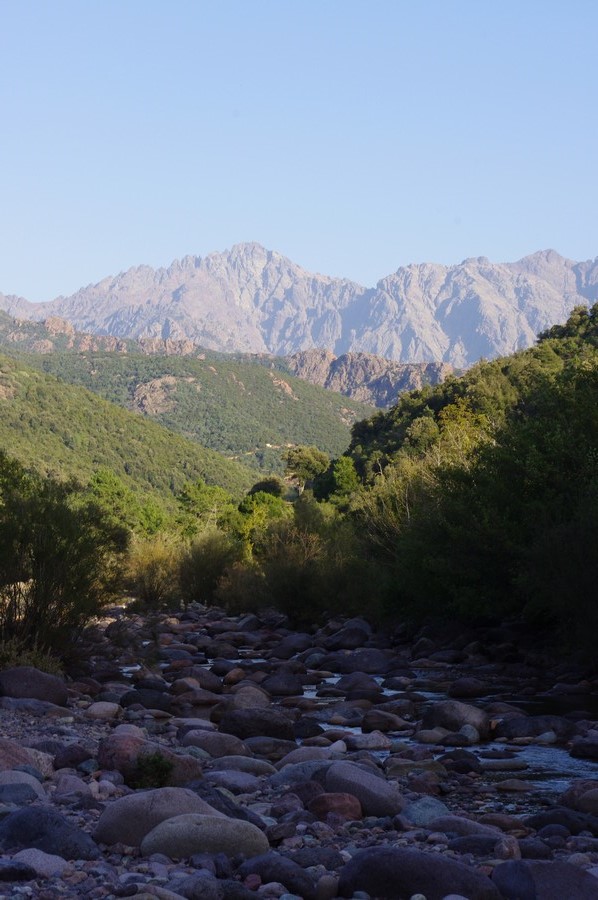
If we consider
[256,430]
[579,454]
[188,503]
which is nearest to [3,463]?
[579,454]

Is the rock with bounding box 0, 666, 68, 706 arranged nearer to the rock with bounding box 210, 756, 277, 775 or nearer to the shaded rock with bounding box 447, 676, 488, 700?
the rock with bounding box 210, 756, 277, 775

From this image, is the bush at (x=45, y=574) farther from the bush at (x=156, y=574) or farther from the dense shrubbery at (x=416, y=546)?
the bush at (x=156, y=574)

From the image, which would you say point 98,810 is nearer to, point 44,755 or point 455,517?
point 44,755

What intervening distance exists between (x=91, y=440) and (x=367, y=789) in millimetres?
97253

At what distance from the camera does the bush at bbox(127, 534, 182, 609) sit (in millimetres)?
33594

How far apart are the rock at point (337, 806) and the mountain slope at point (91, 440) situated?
7769 centimetres

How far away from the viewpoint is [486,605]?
2070 centimetres

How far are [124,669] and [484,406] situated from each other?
31.7 m

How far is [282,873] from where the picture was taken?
20.7ft

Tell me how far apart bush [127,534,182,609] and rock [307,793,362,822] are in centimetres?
2391

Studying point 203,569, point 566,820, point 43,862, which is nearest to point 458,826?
point 566,820

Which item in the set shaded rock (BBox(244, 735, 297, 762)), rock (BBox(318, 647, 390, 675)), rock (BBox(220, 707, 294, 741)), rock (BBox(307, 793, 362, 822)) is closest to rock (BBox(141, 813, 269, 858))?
rock (BBox(307, 793, 362, 822))

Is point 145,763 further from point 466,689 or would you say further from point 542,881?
point 466,689

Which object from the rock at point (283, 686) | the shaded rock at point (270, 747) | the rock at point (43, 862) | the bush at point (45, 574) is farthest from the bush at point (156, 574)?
the rock at point (43, 862)
